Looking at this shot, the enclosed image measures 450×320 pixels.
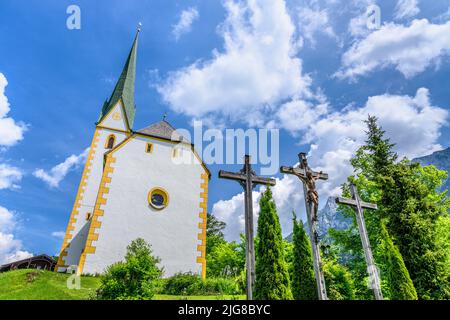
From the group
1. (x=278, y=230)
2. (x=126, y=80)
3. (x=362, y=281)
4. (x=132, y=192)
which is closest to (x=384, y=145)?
(x=362, y=281)

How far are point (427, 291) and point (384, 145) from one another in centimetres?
922

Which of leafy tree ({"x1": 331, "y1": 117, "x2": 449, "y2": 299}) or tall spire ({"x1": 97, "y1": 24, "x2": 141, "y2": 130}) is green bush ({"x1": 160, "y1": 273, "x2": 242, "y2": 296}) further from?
tall spire ({"x1": 97, "y1": 24, "x2": 141, "y2": 130})

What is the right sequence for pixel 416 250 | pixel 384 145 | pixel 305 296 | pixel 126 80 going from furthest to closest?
pixel 126 80 → pixel 384 145 → pixel 416 250 → pixel 305 296

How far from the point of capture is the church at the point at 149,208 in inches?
571

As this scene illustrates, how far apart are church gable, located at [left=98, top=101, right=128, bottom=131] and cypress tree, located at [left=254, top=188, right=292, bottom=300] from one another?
75.6 ft

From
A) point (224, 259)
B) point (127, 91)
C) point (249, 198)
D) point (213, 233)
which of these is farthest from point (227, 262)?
point (127, 91)

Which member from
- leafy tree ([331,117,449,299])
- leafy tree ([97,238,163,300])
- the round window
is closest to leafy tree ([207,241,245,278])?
leafy tree ([331,117,449,299])

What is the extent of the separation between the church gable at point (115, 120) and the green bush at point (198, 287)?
19458mm

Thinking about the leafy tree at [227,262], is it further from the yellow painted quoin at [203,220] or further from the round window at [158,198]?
the round window at [158,198]

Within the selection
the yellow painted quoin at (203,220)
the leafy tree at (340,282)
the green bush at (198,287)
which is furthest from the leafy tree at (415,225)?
the yellow painted quoin at (203,220)

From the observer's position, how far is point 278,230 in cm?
823

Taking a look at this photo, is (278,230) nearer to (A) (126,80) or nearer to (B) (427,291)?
(B) (427,291)

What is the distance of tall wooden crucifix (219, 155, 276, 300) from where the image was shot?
24.5 ft

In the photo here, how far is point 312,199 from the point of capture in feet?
29.2
